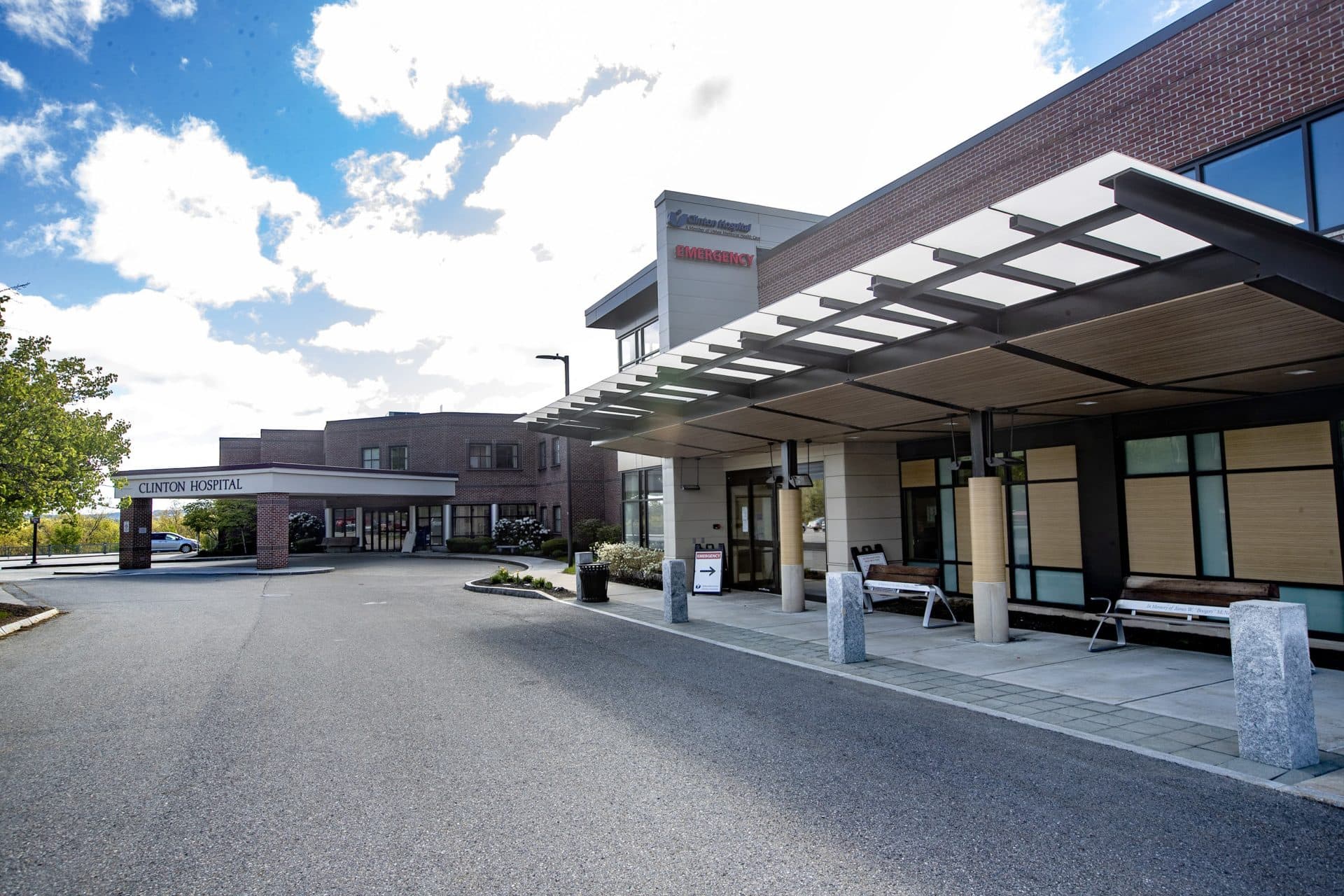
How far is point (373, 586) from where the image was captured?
2467 centimetres

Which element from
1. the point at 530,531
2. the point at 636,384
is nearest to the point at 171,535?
the point at 530,531

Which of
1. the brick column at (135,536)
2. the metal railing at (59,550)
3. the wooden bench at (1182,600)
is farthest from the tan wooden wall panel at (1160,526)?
the metal railing at (59,550)

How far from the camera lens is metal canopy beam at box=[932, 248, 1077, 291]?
7.06m

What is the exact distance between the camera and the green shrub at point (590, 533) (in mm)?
35344

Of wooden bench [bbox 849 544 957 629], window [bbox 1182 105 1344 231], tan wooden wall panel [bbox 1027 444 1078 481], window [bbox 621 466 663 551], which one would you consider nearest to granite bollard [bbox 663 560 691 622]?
wooden bench [bbox 849 544 957 629]

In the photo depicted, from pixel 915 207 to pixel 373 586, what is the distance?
1876 centimetres

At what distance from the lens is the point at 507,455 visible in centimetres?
5103

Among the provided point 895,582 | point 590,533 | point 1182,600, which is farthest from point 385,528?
point 1182,600

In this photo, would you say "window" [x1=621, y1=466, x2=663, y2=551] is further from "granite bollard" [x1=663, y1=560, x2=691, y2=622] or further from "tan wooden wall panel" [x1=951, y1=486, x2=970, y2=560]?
"tan wooden wall panel" [x1=951, y1=486, x2=970, y2=560]

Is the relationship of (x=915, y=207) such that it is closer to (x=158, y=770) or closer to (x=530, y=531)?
(x=158, y=770)

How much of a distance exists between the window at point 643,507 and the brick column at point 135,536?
22.2 m

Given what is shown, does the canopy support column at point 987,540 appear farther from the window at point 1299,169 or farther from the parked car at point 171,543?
the parked car at point 171,543

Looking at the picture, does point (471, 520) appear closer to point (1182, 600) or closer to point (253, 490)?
point (253, 490)

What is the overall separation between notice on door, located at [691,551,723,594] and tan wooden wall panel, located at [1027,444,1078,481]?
7245 mm
